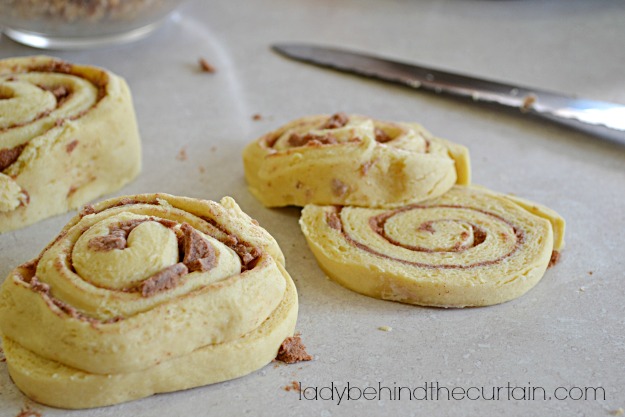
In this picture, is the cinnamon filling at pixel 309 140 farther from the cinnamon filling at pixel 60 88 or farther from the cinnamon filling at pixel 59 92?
the cinnamon filling at pixel 59 92

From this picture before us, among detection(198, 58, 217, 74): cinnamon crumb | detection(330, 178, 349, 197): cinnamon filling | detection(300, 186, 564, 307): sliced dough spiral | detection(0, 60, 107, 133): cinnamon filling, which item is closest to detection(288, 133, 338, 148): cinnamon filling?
detection(330, 178, 349, 197): cinnamon filling

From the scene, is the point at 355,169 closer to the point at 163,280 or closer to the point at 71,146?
the point at 163,280

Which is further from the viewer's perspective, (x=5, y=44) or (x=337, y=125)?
(x=5, y=44)

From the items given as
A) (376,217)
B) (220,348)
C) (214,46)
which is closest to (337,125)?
(376,217)

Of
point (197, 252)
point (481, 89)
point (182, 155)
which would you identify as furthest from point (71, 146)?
point (481, 89)

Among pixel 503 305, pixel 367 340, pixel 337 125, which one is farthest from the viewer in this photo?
pixel 337 125

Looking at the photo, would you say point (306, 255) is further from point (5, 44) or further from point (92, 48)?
point (5, 44)

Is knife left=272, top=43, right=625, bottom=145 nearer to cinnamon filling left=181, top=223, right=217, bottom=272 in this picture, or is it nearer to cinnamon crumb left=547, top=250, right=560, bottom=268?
cinnamon crumb left=547, top=250, right=560, bottom=268
